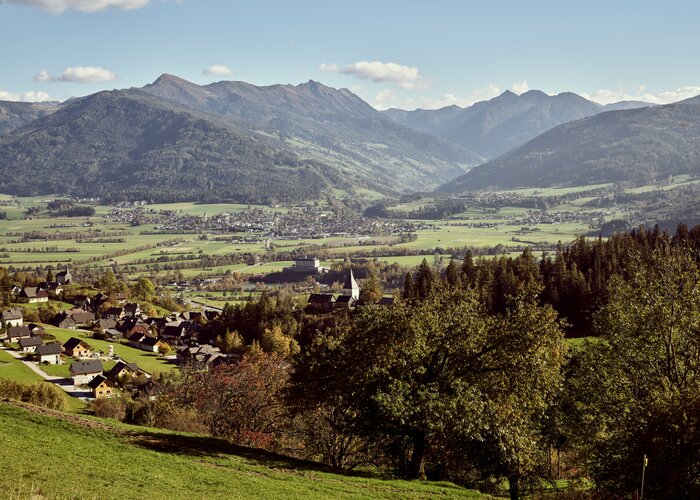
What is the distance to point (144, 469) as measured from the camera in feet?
85.5

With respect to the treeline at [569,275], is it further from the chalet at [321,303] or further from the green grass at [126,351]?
the green grass at [126,351]

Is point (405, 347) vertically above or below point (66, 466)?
above

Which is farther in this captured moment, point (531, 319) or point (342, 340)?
point (342, 340)

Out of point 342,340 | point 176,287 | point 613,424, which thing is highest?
point 342,340

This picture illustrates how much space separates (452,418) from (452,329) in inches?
193

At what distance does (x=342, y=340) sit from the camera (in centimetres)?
3562

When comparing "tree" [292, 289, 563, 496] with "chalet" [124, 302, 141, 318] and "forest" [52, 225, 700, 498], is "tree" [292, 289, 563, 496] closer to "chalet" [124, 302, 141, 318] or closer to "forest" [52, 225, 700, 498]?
"forest" [52, 225, 700, 498]

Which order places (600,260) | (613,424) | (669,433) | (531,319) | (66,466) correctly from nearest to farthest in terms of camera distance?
(669,433), (66,466), (613,424), (531,319), (600,260)

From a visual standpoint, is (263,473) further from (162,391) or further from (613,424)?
(162,391)

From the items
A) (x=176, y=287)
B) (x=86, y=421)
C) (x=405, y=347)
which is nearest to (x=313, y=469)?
(x=405, y=347)

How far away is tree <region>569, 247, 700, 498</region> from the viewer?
22.5 meters

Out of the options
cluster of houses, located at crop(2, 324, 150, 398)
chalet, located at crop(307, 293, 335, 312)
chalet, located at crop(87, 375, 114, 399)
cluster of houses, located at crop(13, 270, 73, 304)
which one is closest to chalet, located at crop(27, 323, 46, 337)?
cluster of houses, located at crop(2, 324, 150, 398)

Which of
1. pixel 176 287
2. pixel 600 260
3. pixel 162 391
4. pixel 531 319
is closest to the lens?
pixel 531 319

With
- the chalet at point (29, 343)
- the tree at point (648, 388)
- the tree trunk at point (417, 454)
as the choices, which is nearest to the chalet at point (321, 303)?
the chalet at point (29, 343)
